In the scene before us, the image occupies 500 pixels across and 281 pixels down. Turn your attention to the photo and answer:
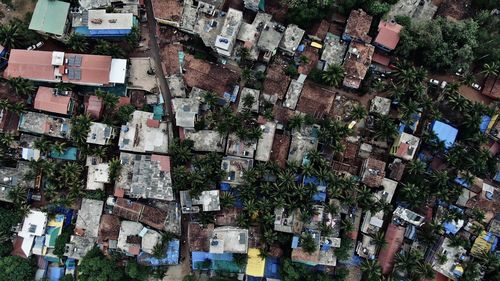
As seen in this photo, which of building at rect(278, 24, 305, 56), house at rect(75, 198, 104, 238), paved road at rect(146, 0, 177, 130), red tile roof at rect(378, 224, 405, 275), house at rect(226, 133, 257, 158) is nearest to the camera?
red tile roof at rect(378, 224, 405, 275)

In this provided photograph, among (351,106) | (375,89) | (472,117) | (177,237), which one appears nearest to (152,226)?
(177,237)

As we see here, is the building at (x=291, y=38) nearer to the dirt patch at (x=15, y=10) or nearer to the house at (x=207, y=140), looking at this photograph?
the house at (x=207, y=140)

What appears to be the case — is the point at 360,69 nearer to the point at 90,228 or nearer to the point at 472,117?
the point at 472,117

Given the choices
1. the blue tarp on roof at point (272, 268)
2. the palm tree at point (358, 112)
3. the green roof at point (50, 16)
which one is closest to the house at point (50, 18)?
the green roof at point (50, 16)

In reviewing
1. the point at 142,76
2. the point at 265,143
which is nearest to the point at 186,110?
the point at 142,76

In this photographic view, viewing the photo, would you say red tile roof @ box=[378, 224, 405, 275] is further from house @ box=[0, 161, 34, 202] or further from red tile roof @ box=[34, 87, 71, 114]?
house @ box=[0, 161, 34, 202]

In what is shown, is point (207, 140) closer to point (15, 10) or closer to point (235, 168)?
point (235, 168)

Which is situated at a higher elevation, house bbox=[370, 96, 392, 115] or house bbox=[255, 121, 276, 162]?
house bbox=[370, 96, 392, 115]

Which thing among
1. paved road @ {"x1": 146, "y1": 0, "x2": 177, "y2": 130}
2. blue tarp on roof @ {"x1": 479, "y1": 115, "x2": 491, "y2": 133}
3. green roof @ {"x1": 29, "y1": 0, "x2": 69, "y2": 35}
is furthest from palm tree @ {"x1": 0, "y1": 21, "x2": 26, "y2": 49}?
blue tarp on roof @ {"x1": 479, "y1": 115, "x2": 491, "y2": 133}
